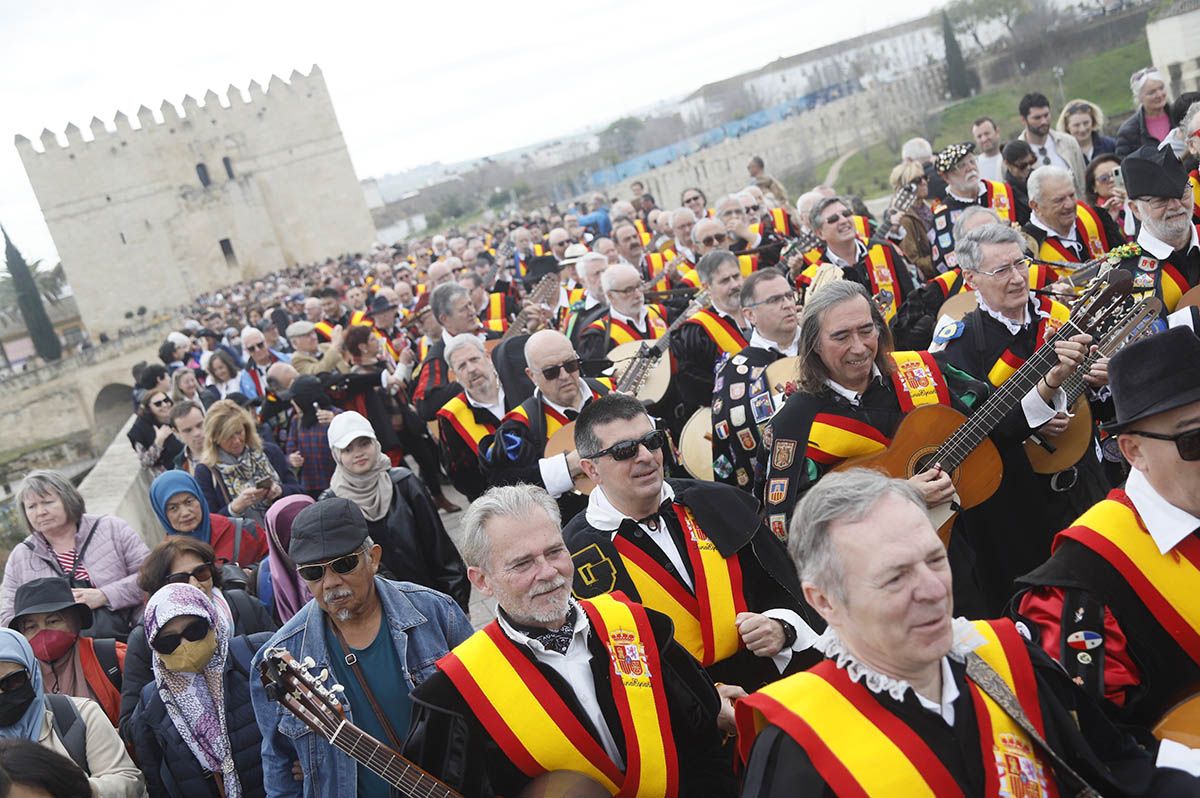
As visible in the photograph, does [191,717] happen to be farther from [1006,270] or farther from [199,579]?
[1006,270]

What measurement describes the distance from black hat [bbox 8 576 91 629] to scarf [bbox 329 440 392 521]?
1.39 metres

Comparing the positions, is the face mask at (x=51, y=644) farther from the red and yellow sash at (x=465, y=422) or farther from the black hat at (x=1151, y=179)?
the black hat at (x=1151, y=179)

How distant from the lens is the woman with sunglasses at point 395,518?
5.74 meters

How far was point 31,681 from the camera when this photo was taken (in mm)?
4199

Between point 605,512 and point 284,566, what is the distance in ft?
6.69

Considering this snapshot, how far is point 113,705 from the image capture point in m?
4.98

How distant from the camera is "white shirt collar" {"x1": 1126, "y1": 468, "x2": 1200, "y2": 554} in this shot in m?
2.76

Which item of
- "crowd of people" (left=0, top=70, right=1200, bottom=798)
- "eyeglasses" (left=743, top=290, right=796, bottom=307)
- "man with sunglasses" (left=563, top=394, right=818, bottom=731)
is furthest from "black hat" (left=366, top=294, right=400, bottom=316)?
"man with sunglasses" (left=563, top=394, right=818, bottom=731)

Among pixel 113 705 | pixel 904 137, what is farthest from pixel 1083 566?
pixel 904 137

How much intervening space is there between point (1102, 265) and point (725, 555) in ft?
9.47

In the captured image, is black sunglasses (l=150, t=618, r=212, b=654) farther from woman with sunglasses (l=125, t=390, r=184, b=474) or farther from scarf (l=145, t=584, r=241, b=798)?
woman with sunglasses (l=125, t=390, r=184, b=474)

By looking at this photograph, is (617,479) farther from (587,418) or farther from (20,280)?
(20,280)

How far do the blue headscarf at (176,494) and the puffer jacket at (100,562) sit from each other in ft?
0.74

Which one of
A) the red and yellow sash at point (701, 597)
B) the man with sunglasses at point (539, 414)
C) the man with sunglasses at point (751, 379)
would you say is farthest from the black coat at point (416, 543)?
the red and yellow sash at point (701, 597)
